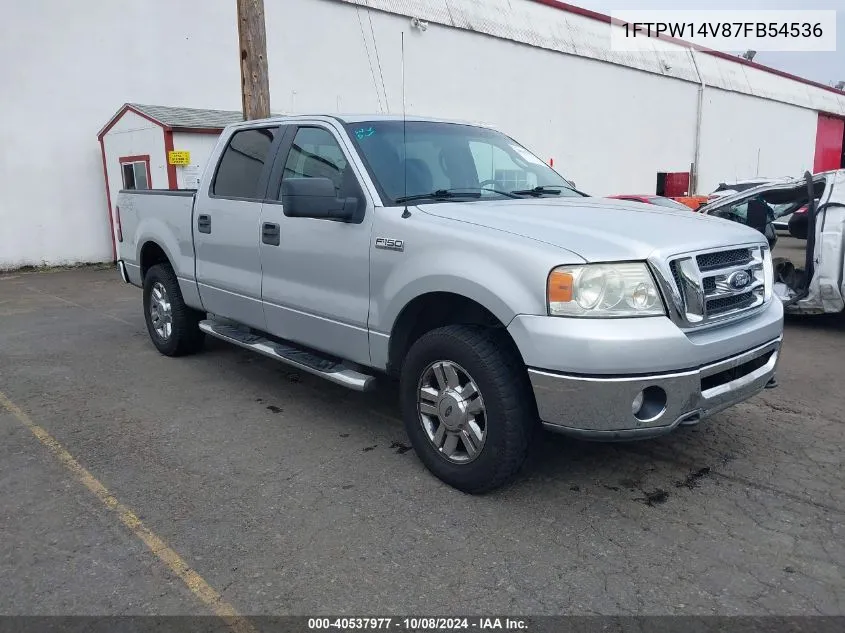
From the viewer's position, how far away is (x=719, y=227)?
3.72 metres

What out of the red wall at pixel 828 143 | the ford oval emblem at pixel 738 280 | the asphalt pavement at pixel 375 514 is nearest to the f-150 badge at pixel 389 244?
the asphalt pavement at pixel 375 514

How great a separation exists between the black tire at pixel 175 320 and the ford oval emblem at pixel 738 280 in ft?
14.5

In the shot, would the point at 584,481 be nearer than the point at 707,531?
No

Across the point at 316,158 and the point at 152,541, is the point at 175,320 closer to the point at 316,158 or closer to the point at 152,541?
the point at 316,158

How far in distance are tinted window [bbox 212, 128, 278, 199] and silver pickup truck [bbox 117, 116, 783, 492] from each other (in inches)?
0.7

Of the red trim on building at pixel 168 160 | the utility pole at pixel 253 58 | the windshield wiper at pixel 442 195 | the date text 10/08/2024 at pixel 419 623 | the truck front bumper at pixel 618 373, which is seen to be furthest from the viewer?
the red trim on building at pixel 168 160

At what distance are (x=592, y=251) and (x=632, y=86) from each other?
24.3 m

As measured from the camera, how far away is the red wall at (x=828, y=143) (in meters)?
37.6

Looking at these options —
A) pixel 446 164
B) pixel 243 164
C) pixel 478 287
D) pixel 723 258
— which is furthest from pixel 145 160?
pixel 723 258

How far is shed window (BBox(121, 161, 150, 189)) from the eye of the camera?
12.4 m

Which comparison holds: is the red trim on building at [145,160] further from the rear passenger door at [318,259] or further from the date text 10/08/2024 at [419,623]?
the date text 10/08/2024 at [419,623]

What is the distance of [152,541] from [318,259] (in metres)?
1.85

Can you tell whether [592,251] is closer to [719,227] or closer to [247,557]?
[719,227]

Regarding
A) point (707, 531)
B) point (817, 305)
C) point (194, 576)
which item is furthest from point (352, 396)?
point (817, 305)
